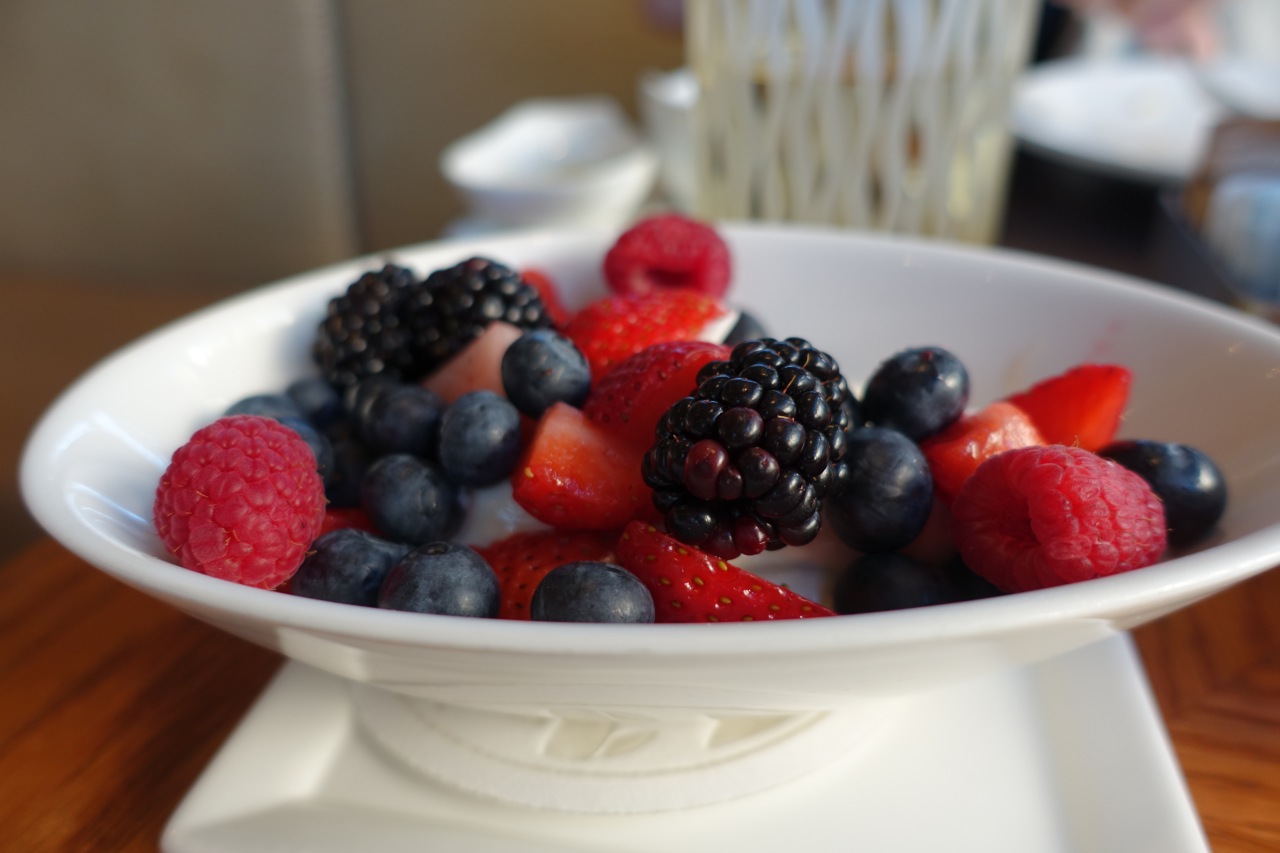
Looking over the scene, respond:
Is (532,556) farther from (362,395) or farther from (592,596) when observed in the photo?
(362,395)

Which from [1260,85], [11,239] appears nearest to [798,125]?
[1260,85]

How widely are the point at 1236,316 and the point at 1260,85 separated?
1069mm

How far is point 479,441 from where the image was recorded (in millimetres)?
607

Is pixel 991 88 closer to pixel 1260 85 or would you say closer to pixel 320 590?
pixel 1260 85

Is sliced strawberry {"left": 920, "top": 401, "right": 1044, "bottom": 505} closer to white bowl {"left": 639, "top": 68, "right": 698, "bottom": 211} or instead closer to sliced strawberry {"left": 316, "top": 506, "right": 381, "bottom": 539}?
sliced strawberry {"left": 316, "top": 506, "right": 381, "bottom": 539}

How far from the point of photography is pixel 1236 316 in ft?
2.27

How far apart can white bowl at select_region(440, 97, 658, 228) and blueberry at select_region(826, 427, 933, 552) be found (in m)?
0.90

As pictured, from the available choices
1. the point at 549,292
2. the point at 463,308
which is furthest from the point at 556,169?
the point at 463,308

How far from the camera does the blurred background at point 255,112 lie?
1.95 m

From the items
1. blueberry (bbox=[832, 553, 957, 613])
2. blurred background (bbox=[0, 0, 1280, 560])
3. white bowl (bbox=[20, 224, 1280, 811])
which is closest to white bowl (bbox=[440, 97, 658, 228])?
blurred background (bbox=[0, 0, 1280, 560])

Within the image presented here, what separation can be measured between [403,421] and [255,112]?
1638 millimetres

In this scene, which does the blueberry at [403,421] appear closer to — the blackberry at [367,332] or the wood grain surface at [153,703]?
the blackberry at [367,332]

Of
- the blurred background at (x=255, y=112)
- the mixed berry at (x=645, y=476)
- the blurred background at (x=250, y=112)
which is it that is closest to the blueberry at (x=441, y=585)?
the mixed berry at (x=645, y=476)

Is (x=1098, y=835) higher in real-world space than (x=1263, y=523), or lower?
lower
